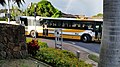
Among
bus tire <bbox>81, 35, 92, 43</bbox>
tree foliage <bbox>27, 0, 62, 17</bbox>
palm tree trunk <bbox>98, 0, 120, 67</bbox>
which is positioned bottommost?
bus tire <bbox>81, 35, 92, 43</bbox>

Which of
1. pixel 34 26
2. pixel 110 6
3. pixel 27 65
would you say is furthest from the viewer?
pixel 34 26

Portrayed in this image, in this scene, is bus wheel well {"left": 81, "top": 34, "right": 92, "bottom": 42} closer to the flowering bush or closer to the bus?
the bus

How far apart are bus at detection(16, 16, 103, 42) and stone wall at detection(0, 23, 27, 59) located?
17.4 m

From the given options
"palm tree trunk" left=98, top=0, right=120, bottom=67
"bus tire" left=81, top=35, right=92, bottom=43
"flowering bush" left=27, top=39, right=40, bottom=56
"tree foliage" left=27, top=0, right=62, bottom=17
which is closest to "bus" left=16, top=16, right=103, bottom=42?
"bus tire" left=81, top=35, right=92, bottom=43

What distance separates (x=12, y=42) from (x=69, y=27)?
62.1ft

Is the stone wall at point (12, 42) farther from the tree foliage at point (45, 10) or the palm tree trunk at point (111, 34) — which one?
the tree foliage at point (45, 10)

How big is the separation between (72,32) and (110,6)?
82.0 ft

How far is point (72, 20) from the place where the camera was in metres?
30.8

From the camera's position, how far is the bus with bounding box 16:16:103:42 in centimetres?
2948

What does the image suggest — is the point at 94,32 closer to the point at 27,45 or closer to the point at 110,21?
the point at 27,45

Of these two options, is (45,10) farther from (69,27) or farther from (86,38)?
(86,38)

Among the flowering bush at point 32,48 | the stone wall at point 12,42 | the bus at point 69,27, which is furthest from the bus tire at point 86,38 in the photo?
the stone wall at point 12,42

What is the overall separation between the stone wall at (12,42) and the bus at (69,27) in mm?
17360

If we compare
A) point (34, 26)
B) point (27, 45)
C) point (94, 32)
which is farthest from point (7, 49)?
point (34, 26)
